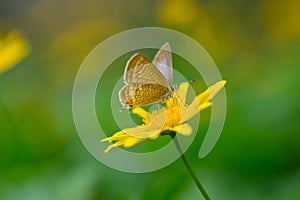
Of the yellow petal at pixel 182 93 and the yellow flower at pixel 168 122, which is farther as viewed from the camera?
the yellow petal at pixel 182 93

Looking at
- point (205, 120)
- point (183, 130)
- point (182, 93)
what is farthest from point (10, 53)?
point (183, 130)

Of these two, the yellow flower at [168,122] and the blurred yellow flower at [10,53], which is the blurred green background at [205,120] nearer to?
the blurred yellow flower at [10,53]

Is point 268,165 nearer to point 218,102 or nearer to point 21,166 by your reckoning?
point 218,102

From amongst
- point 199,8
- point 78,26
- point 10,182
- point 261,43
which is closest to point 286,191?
point 10,182

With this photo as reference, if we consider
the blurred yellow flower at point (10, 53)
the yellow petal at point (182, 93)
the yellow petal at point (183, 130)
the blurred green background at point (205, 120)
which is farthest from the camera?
the blurred yellow flower at point (10, 53)

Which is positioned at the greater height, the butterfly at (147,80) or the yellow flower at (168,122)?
the butterfly at (147,80)

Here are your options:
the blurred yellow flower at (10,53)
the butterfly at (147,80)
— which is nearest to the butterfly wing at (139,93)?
the butterfly at (147,80)

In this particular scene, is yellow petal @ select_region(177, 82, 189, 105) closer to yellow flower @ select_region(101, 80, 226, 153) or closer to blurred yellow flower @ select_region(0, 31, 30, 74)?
yellow flower @ select_region(101, 80, 226, 153)
